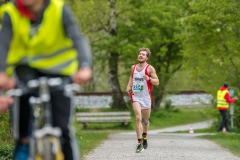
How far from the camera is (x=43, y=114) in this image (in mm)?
5246

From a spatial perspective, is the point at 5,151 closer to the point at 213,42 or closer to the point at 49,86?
the point at 49,86

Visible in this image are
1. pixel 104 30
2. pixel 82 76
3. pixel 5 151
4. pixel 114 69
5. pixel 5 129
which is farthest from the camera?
pixel 114 69

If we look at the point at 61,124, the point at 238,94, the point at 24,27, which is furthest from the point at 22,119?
the point at 238,94

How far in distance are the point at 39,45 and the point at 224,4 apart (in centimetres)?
1779

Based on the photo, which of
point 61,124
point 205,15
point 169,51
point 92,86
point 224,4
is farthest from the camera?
point 92,86

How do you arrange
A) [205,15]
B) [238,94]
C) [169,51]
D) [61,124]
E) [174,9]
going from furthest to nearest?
[169,51]
[174,9]
[238,94]
[205,15]
[61,124]

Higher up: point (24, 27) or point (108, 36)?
point (108, 36)

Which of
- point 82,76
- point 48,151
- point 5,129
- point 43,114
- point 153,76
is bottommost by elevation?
point 5,129

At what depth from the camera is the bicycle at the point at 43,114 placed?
16.8 feet

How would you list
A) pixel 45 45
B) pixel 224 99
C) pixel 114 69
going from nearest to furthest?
1. pixel 45 45
2. pixel 224 99
3. pixel 114 69

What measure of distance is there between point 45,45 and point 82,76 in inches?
18.6

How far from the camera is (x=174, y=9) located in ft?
128

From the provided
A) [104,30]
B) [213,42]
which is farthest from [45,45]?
[104,30]

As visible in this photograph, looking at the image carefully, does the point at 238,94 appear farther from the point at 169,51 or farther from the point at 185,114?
the point at 185,114
